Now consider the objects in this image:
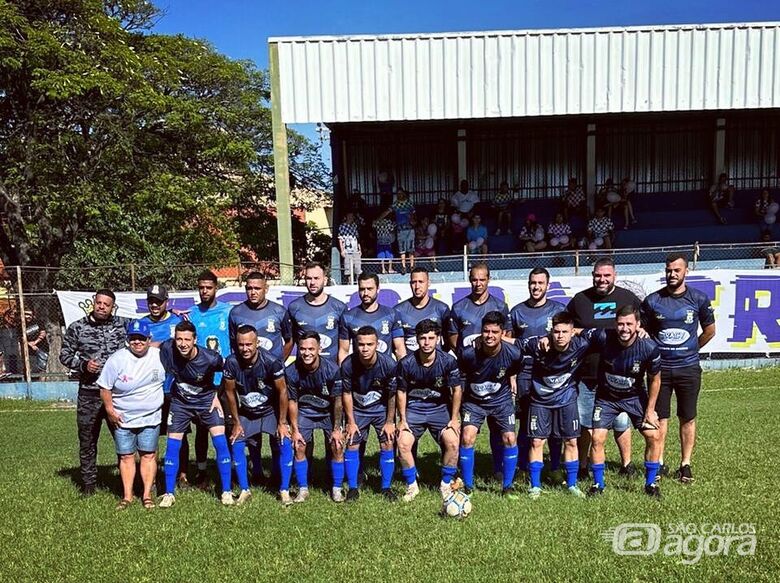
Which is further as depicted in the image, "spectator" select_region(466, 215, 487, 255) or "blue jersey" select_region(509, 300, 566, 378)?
"spectator" select_region(466, 215, 487, 255)

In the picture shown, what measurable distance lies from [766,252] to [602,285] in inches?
401

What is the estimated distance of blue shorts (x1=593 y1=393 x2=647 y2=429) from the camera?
6426 millimetres

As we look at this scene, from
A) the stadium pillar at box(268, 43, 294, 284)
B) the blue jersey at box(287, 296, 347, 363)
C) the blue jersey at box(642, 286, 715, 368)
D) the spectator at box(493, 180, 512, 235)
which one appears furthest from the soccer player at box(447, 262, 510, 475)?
the spectator at box(493, 180, 512, 235)

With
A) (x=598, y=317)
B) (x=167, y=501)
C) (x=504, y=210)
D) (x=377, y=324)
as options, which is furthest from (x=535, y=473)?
(x=504, y=210)

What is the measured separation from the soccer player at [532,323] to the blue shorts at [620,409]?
0.55 m

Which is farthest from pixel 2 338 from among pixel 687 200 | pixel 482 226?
pixel 687 200

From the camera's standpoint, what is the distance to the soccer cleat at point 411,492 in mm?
6399

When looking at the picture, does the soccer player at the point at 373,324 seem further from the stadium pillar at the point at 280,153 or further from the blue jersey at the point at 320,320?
the stadium pillar at the point at 280,153

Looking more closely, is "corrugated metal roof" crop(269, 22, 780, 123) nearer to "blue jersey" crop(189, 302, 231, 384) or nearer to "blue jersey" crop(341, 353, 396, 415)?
"blue jersey" crop(189, 302, 231, 384)

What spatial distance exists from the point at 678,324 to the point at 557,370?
1.41 m

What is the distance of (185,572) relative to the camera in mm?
4988

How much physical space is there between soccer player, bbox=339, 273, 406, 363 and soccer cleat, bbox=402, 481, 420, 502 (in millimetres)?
1368
